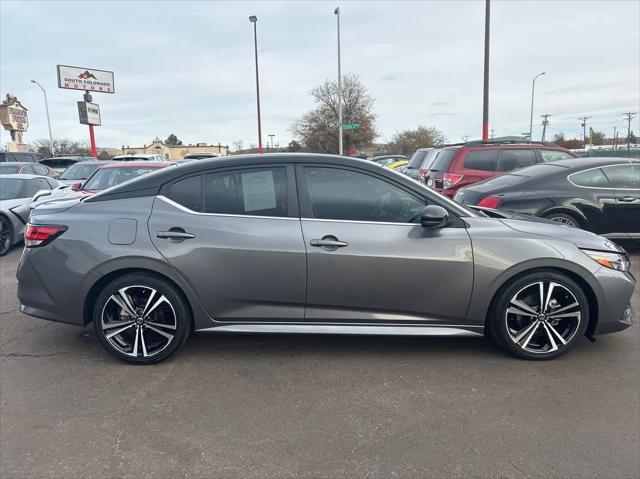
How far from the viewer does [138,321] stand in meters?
3.44

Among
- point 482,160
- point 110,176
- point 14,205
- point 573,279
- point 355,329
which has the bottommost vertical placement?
point 355,329

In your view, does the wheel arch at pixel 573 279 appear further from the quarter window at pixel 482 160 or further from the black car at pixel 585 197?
the quarter window at pixel 482 160

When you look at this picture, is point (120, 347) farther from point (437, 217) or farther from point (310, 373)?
point (437, 217)

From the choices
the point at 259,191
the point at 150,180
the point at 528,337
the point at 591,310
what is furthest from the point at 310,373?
the point at 591,310

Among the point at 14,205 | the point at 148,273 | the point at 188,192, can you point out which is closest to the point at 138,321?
the point at 148,273

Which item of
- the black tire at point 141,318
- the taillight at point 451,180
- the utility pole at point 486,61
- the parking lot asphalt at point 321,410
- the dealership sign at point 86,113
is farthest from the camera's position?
the dealership sign at point 86,113

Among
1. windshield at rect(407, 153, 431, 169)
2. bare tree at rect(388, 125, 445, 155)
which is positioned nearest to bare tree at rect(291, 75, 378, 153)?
bare tree at rect(388, 125, 445, 155)

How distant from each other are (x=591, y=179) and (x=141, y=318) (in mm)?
6094

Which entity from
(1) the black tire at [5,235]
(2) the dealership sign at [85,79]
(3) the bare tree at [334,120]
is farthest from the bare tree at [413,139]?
(1) the black tire at [5,235]

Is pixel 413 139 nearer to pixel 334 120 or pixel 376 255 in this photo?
pixel 334 120

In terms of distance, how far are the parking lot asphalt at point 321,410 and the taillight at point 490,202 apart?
259cm

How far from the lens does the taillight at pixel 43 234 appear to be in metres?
3.45

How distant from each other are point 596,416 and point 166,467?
256 cm

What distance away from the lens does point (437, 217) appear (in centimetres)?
328
